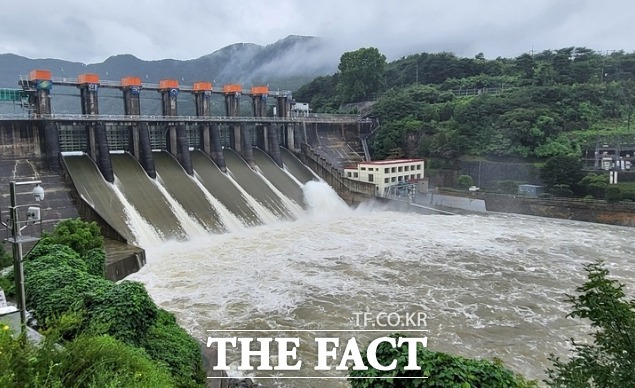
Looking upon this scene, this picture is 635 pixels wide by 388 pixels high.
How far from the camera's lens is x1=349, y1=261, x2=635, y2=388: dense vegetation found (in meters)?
4.80

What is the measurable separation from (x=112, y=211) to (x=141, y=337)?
39.8 ft

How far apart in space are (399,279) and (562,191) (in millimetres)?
18436

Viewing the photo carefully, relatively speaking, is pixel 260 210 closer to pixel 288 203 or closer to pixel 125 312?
pixel 288 203

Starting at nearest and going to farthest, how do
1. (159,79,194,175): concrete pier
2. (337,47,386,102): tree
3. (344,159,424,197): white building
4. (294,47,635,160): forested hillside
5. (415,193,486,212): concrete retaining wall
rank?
(159,79,194,175): concrete pier < (415,193,486,212): concrete retaining wall < (344,159,424,197): white building < (294,47,635,160): forested hillside < (337,47,386,102): tree

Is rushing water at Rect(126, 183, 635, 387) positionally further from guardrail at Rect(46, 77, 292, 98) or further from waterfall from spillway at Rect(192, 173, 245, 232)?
guardrail at Rect(46, 77, 292, 98)

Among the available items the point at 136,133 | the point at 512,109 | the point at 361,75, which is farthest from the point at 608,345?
the point at 361,75

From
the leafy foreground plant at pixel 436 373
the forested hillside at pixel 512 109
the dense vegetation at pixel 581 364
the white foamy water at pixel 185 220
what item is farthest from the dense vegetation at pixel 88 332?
the forested hillside at pixel 512 109

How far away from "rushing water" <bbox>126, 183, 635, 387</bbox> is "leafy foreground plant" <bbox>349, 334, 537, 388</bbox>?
15.8 feet

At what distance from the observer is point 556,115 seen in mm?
35438

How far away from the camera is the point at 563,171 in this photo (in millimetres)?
29891

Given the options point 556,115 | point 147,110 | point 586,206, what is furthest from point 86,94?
point 147,110

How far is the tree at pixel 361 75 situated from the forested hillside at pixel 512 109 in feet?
0.35

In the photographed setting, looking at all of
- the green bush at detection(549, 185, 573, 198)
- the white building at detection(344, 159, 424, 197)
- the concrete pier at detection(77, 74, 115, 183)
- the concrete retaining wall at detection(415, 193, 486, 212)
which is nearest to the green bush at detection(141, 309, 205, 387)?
the concrete pier at detection(77, 74, 115, 183)

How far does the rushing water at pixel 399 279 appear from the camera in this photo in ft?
40.0
